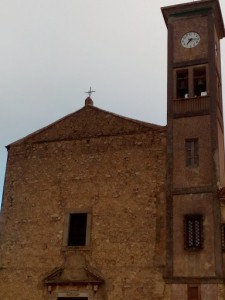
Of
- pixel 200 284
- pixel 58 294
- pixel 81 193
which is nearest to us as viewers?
pixel 200 284

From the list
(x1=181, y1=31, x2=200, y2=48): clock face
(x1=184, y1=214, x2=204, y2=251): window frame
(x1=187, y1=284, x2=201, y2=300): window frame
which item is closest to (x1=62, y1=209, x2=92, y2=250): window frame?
(x1=184, y1=214, x2=204, y2=251): window frame

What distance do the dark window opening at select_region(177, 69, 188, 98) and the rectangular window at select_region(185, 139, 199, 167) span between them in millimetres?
2287

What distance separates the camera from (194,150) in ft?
56.8

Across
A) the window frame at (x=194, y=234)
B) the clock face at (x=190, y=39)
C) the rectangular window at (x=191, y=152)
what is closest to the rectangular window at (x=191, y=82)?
the clock face at (x=190, y=39)

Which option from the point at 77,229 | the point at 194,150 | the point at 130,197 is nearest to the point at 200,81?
the point at 194,150

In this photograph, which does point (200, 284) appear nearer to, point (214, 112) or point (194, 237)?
point (194, 237)

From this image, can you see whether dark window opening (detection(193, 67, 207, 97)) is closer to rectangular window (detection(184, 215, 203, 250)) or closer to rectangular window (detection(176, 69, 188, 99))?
rectangular window (detection(176, 69, 188, 99))

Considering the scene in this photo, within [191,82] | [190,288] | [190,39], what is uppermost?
[190,39]

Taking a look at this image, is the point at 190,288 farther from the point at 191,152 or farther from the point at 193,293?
the point at 191,152

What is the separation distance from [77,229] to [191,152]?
518 cm

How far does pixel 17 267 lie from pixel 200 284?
273 inches

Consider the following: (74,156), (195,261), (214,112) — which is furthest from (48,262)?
(214,112)

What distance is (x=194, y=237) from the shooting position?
16.1 meters

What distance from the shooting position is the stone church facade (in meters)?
16.2
